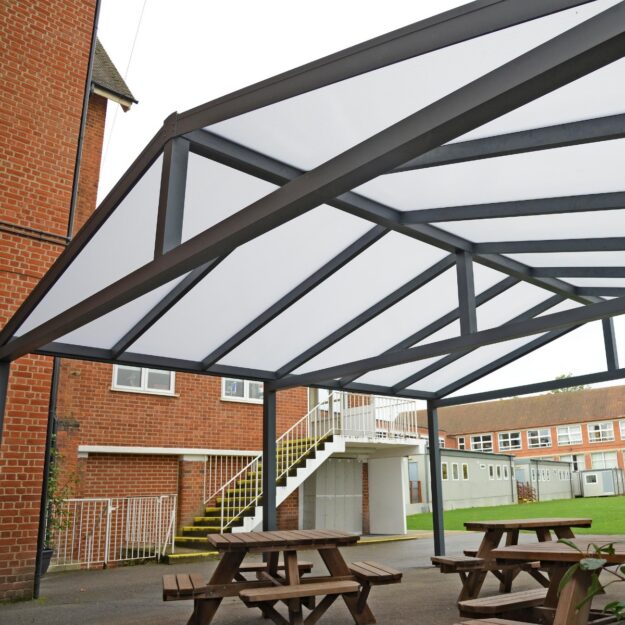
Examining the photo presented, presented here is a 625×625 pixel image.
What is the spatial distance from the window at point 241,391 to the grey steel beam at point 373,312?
6051 millimetres

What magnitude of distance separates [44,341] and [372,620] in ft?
12.9

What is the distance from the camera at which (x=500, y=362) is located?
34.9 feet

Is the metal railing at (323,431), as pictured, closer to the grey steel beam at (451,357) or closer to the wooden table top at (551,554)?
the grey steel beam at (451,357)

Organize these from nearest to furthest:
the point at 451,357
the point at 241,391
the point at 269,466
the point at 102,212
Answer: the point at 102,212 → the point at 269,466 → the point at 451,357 → the point at 241,391

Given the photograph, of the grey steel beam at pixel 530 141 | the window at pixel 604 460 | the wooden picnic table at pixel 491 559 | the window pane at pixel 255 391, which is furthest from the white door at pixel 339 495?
the window at pixel 604 460

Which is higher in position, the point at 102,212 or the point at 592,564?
the point at 102,212

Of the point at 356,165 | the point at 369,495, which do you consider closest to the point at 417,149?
the point at 356,165

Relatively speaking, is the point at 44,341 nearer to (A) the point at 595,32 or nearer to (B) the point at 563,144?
(B) the point at 563,144

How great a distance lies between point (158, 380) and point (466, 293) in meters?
8.90

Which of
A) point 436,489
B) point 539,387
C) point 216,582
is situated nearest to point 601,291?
point 539,387

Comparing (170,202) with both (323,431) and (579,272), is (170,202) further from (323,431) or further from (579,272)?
(323,431)

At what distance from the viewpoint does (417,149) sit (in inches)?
117

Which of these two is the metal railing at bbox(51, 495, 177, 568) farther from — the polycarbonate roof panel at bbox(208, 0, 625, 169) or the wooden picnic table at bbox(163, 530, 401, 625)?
the polycarbonate roof panel at bbox(208, 0, 625, 169)

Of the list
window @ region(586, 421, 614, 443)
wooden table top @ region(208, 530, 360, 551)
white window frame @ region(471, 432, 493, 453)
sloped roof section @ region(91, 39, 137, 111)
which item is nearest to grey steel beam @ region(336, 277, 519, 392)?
wooden table top @ region(208, 530, 360, 551)
